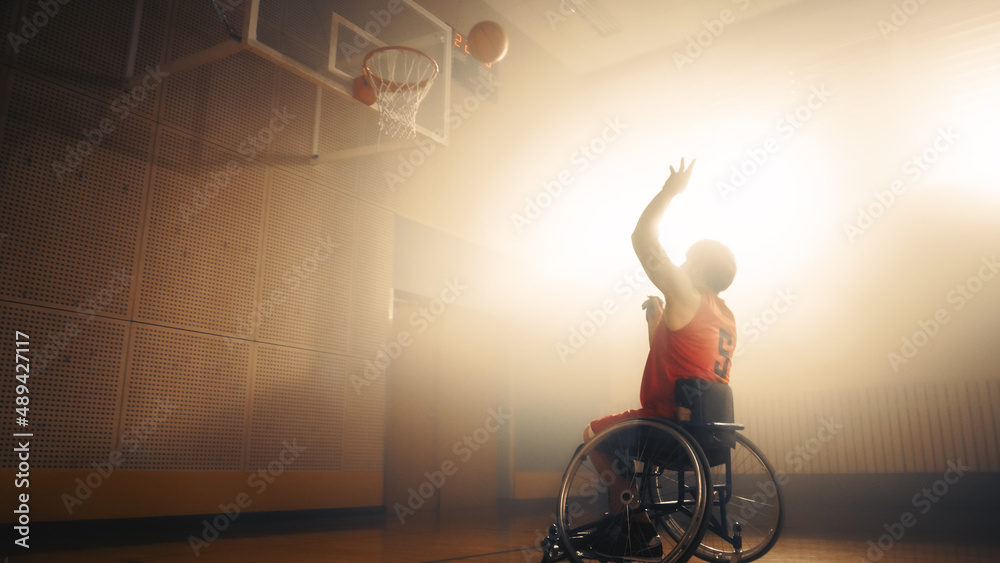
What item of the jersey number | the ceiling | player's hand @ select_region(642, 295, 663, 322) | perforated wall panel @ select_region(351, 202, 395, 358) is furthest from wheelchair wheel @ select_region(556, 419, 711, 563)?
the ceiling

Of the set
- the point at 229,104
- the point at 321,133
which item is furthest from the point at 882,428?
the point at 229,104

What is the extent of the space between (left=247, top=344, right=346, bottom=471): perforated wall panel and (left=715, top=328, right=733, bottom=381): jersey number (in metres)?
2.90

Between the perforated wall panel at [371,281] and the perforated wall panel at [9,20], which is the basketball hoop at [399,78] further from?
the perforated wall panel at [9,20]

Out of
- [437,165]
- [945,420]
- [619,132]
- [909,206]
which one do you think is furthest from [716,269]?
[619,132]

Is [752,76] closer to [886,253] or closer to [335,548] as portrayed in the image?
[886,253]

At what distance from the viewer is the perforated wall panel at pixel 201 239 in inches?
140

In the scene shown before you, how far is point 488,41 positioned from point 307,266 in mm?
1946

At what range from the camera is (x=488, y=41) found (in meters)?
4.21

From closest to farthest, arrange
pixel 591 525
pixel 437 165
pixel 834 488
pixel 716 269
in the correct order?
pixel 591 525, pixel 716 269, pixel 437 165, pixel 834 488

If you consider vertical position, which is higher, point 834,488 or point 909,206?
point 909,206

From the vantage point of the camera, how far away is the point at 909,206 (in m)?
6.35

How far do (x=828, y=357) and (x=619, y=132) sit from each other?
3.47 meters

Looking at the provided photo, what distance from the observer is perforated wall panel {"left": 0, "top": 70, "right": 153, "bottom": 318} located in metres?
3.05

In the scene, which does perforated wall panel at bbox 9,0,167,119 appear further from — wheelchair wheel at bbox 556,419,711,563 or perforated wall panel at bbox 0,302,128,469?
wheelchair wheel at bbox 556,419,711,563
